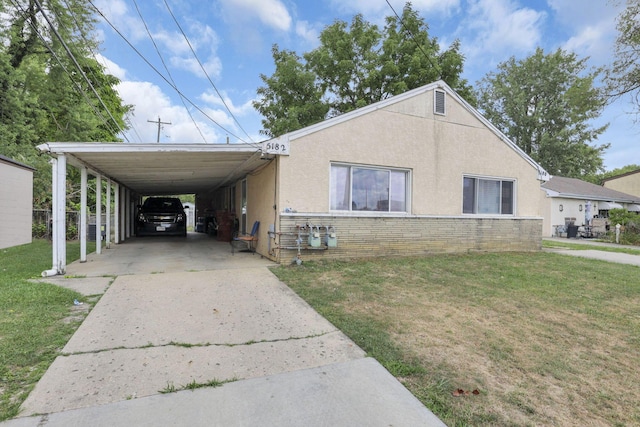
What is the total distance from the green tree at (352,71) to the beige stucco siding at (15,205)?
12.7 m

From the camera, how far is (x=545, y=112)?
31141mm

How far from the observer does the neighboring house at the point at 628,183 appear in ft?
91.9

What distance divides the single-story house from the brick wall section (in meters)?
0.03

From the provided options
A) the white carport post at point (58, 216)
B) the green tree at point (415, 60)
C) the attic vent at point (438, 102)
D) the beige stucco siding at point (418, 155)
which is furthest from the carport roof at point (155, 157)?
the green tree at point (415, 60)

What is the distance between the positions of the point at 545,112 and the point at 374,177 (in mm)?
32043

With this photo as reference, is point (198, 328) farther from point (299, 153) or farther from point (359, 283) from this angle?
point (299, 153)

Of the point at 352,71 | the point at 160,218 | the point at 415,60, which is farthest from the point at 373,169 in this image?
the point at 352,71

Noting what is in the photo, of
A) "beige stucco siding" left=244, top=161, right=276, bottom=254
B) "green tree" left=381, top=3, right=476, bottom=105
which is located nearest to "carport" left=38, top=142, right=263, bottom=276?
"beige stucco siding" left=244, top=161, right=276, bottom=254

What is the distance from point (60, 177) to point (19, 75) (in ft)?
47.7

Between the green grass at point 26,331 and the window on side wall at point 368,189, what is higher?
the window on side wall at point 368,189

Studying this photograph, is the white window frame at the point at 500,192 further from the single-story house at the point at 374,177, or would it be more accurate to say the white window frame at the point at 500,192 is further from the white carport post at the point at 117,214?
the white carport post at the point at 117,214

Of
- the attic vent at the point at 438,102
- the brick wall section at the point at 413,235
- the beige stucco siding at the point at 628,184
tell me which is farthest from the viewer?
the beige stucco siding at the point at 628,184

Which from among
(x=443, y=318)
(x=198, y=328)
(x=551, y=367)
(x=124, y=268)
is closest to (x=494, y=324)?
(x=443, y=318)

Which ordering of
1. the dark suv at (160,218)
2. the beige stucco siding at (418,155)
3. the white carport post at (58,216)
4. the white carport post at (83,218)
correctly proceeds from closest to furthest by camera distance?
1. the white carport post at (58,216)
2. the white carport post at (83,218)
3. the beige stucco siding at (418,155)
4. the dark suv at (160,218)
